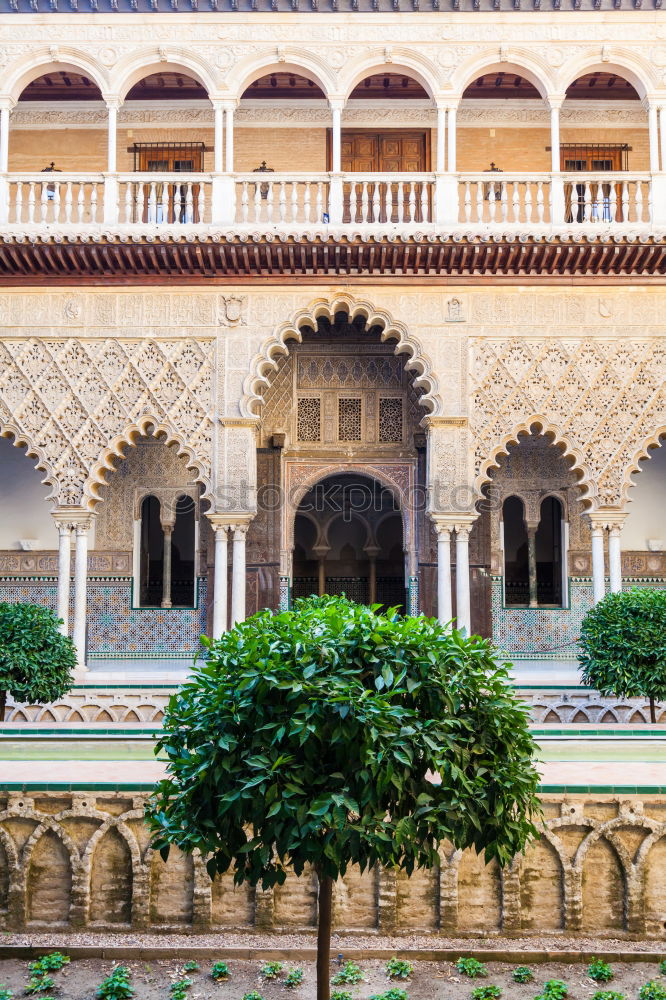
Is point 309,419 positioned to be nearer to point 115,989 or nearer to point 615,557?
point 615,557

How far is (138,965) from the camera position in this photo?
3393 millimetres

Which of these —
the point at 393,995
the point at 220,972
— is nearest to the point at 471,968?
the point at 393,995

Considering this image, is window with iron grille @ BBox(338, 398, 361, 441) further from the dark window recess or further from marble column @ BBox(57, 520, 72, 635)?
marble column @ BBox(57, 520, 72, 635)

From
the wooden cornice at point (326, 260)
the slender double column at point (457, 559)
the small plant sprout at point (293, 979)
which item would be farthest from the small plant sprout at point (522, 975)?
the wooden cornice at point (326, 260)

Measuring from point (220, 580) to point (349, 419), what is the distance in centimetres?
271

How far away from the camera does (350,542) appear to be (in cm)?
1333

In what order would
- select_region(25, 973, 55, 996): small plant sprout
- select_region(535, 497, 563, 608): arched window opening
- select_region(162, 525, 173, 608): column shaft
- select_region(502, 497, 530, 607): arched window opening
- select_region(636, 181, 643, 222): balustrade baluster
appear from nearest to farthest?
select_region(25, 973, 55, 996): small plant sprout → select_region(636, 181, 643, 222): balustrade baluster → select_region(162, 525, 173, 608): column shaft → select_region(535, 497, 563, 608): arched window opening → select_region(502, 497, 530, 607): arched window opening

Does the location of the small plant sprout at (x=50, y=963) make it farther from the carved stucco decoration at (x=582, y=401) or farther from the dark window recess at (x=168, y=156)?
the dark window recess at (x=168, y=156)

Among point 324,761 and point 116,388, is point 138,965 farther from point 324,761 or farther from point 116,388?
point 116,388

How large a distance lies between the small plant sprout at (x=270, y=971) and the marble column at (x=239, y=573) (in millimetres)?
5337

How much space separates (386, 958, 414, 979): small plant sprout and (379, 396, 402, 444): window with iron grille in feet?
24.1

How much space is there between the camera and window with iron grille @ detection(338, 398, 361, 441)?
10359mm

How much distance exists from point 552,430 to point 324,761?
643 centimetres

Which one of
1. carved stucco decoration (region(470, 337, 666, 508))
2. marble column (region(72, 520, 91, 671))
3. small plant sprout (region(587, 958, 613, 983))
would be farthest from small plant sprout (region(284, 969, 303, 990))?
carved stucco decoration (region(470, 337, 666, 508))
